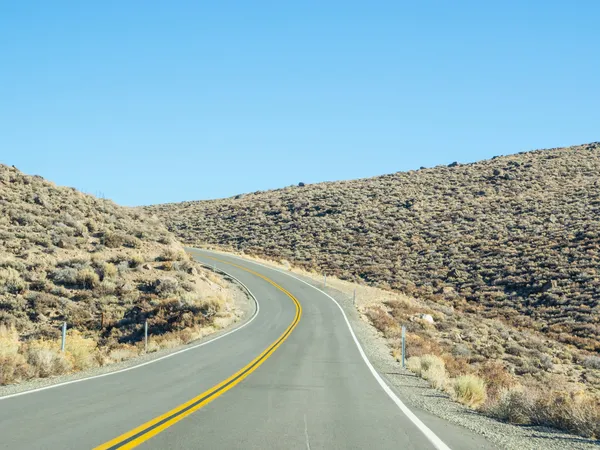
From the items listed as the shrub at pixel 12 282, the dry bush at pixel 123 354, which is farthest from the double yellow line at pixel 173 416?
the shrub at pixel 12 282

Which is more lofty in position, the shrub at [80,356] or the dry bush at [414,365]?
the shrub at [80,356]

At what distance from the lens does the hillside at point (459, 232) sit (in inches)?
1547

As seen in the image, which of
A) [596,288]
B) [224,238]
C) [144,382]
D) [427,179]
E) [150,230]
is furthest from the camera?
[427,179]

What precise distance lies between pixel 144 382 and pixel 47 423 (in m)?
4.43

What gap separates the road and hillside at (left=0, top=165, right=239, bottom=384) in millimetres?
3712

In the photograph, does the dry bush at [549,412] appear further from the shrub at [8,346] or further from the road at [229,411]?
the shrub at [8,346]

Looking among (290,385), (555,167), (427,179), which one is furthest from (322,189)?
(290,385)

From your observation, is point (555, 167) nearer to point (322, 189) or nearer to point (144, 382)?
point (322, 189)

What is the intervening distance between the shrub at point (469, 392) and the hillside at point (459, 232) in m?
19.0

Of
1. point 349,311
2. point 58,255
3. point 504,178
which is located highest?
point 504,178

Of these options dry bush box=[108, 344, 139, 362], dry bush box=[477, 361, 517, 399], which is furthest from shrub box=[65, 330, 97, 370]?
dry bush box=[477, 361, 517, 399]

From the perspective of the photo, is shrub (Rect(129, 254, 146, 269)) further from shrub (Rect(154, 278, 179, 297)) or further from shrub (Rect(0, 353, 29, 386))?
shrub (Rect(0, 353, 29, 386))

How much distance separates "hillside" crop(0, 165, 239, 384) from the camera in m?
21.1

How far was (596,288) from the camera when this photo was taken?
37438mm
